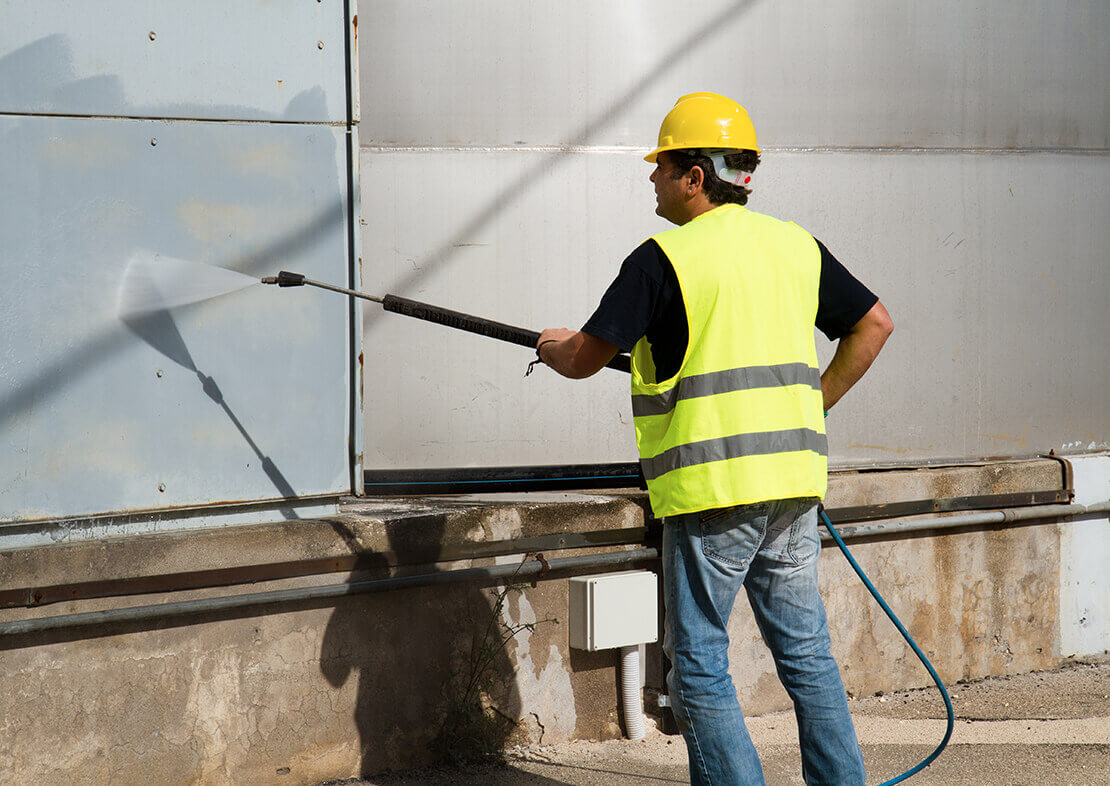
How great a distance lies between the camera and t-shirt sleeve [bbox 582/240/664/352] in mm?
2857

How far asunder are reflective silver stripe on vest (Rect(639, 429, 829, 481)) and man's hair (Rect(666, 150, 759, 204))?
0.64 m

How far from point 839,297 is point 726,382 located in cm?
51

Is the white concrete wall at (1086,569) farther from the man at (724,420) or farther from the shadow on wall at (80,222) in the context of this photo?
the shadow on wall at (80,222)

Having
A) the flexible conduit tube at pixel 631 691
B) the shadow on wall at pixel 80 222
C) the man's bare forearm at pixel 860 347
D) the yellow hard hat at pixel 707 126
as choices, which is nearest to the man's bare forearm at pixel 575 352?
the yellow hard hat at pixel 707 126

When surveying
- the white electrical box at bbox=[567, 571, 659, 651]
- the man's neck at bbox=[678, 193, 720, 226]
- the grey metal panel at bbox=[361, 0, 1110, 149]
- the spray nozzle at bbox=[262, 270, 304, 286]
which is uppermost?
the grey metal panel at bbox=[361, 0, 1110, 149]

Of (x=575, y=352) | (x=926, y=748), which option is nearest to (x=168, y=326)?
(x=575, y=352)

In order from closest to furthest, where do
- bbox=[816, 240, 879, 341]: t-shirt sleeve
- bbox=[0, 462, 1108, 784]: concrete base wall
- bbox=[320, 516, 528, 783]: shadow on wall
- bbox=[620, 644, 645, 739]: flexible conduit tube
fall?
bbox=[816, 240, 879, 341]: t-shirt sleeve
bbox=[0, 462, 1108, 784]: concrete base wall
bbox=[320, 516, 528, 783]: shadow on wall
bbox=[620, 644, 645, 739]: flexible conduit tube

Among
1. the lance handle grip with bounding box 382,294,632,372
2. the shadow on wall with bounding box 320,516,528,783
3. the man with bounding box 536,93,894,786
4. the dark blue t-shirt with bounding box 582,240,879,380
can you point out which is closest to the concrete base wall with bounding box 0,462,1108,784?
the shadow on wall with bounding box 320,516,528,783

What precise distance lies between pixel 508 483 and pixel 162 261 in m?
1.75

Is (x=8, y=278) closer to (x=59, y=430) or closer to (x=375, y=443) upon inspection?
(x=59, y=430)

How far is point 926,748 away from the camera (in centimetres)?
427

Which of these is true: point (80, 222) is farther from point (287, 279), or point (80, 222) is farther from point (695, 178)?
point (695, 178)

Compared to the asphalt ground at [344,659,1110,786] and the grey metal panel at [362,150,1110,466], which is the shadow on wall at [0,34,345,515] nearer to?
the grey metal panel at [362,150,1110,466]

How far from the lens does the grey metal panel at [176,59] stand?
10.7ft
